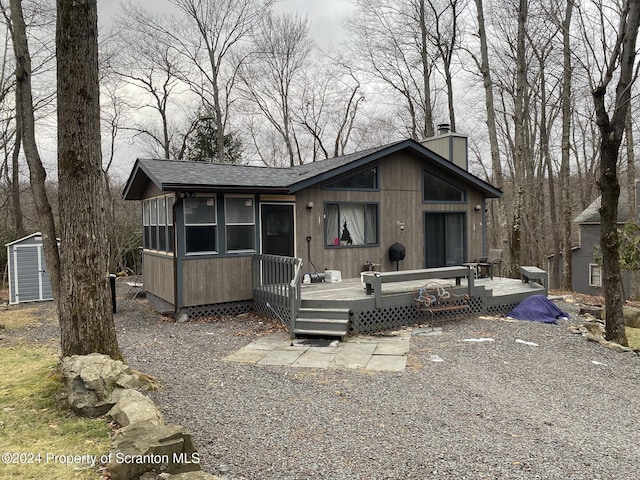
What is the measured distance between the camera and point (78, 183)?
4941mm

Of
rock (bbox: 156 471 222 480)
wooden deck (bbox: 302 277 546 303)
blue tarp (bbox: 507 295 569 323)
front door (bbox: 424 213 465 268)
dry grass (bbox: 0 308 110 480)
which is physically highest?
front door (bbox: 424 213 465 268)

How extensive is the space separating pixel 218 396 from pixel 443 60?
61.1ft

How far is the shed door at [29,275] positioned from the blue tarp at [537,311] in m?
12.4

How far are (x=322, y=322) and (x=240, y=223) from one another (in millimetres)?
3406

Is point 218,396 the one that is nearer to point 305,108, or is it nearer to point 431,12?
point 431,12

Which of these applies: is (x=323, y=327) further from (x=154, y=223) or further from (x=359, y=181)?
(x=154, y=223)

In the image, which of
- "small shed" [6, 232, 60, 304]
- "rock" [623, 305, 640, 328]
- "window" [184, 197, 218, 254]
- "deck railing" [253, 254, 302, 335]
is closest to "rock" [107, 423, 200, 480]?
"deck railing" [253, 254, 302, 335]

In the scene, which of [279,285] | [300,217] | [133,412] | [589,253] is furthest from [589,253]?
[133,412]

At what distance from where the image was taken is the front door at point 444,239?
12609 millimetres

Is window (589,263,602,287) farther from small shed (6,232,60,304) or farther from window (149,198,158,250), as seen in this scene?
small shed (6,232,60,304)

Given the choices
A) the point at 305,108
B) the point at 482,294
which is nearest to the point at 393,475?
the point at 482,294

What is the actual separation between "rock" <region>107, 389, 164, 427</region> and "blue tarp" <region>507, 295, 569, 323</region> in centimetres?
817

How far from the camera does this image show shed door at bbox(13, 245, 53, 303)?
12.8 m

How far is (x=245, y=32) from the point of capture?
2183cm
